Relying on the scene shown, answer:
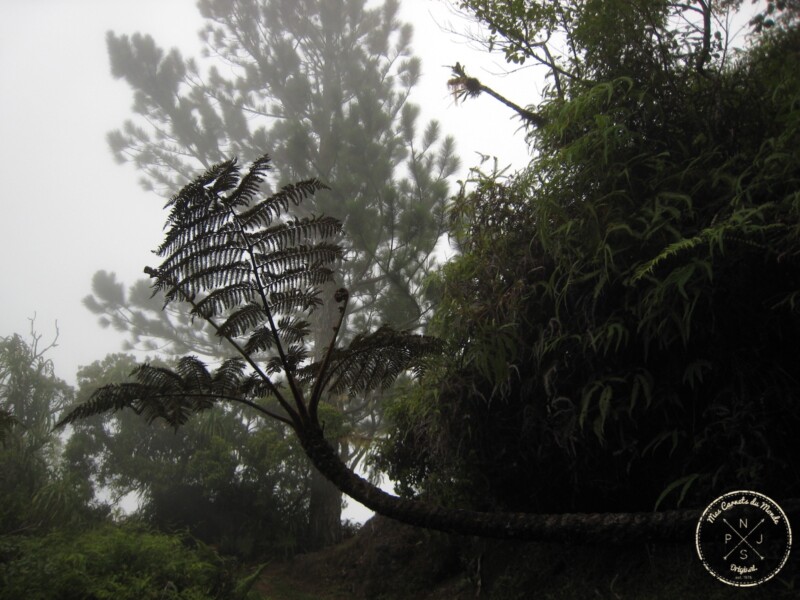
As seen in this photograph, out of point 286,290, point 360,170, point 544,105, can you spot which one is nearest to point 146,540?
point 286,290

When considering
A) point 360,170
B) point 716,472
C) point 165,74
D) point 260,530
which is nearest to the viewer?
point 716,472

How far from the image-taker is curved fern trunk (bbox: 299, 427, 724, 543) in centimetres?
146

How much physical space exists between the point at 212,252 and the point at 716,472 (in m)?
1.89

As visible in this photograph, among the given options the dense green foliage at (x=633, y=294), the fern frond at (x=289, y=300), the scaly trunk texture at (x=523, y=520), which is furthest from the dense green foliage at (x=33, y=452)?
the dense green foliage at (x=633, y=294)

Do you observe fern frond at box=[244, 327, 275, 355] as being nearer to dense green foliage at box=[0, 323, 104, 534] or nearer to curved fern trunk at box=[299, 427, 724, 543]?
curved fern trunk at box=[299, 427, 724, 543]

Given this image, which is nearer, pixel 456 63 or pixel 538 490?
pixel 538 490

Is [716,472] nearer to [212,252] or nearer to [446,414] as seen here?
[446,414]

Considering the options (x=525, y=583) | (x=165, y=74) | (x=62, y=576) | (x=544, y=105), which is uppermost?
(x=165, y=74)

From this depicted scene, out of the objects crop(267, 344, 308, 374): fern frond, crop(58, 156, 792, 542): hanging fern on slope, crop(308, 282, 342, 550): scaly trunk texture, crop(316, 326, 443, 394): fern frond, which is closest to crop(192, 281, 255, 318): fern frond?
crop(58, 156, 792, 542): hanging fern on slope

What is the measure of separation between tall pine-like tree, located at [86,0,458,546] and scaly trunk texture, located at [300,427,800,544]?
436 cm

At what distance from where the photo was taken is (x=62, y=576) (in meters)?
2.19

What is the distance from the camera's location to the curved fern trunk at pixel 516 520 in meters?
1.46

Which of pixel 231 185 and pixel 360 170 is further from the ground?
pixel 360 170

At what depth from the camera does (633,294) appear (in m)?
2.14
